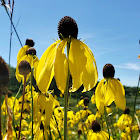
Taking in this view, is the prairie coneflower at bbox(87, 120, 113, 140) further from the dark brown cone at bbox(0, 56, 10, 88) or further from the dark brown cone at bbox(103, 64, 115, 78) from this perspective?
the dark brown cone at bbox(0, 56, 10, 88)

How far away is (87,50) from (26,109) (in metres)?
3.31

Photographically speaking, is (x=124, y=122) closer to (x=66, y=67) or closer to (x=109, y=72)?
(x=109, y=72)

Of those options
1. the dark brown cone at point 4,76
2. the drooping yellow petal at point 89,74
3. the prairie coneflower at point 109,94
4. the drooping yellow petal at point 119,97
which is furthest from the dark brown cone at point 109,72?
the dark brown cone at point 4,76

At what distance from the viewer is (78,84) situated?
861 mm

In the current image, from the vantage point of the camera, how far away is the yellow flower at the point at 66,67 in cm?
83

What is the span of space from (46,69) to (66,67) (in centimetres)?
9

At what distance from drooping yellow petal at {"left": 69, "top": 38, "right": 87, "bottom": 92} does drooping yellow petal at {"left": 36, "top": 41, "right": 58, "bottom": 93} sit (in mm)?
87

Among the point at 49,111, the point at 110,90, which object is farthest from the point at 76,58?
the point at 110,90

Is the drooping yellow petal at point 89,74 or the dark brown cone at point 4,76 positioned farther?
the drooping yellow petal at point 89,74

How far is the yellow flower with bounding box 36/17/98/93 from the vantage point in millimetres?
830

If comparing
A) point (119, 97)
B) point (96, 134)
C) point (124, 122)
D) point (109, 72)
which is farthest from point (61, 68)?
point (124, 122)

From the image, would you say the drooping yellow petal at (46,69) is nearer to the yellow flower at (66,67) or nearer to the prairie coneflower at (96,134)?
the yellow flower at (66,67)

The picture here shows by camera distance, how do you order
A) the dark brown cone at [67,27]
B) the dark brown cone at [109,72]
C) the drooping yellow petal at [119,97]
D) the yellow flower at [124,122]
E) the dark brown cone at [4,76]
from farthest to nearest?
the yellow flower at [124,122] → the dark brown cone at [109,72] → the drooping yellow petal at [119,97] → the dark brown cone at [67,27] → the dark brown cone at [4,76]

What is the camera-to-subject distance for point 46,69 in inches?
34.0
